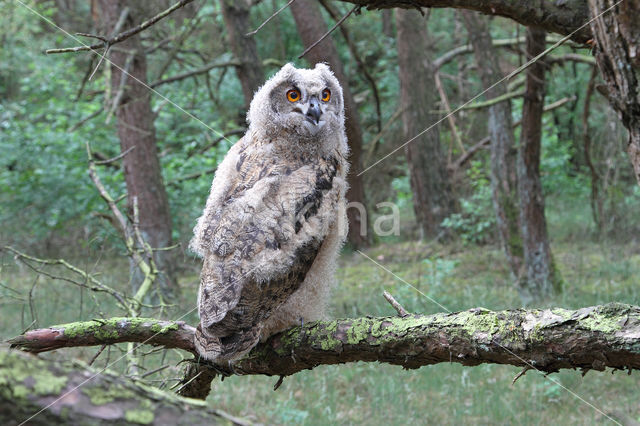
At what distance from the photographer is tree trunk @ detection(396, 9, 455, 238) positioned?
10.2m

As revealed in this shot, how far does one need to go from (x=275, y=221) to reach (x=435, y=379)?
3201mm

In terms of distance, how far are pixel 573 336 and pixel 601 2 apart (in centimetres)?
193

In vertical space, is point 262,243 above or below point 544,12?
below

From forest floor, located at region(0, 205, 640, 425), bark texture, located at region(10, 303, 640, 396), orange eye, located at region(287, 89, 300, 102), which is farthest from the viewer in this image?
forest floor, located at region(0, 205, 640, 425)

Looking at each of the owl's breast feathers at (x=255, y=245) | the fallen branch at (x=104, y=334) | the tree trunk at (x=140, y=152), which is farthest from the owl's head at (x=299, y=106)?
the tree trunk at (x=140, y=152)

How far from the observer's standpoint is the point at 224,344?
2838 mm

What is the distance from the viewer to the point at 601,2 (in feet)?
9.55

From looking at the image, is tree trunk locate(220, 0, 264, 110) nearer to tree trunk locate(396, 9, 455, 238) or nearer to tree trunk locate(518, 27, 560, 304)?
tree trunk locate(396, 9, 455, 238)

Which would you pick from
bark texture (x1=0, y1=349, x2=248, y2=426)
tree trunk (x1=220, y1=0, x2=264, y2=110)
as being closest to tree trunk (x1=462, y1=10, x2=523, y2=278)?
tree trunk (x1=220, y1=0, x2=264, y2=110)

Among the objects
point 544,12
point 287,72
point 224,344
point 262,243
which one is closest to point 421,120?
point 544,12

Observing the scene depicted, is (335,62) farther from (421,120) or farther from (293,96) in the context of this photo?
(293,96)

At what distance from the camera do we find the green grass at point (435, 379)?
4.84 metres

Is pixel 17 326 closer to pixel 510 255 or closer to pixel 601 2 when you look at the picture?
pixel 510 255

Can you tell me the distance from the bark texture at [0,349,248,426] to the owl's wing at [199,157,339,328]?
197cm
